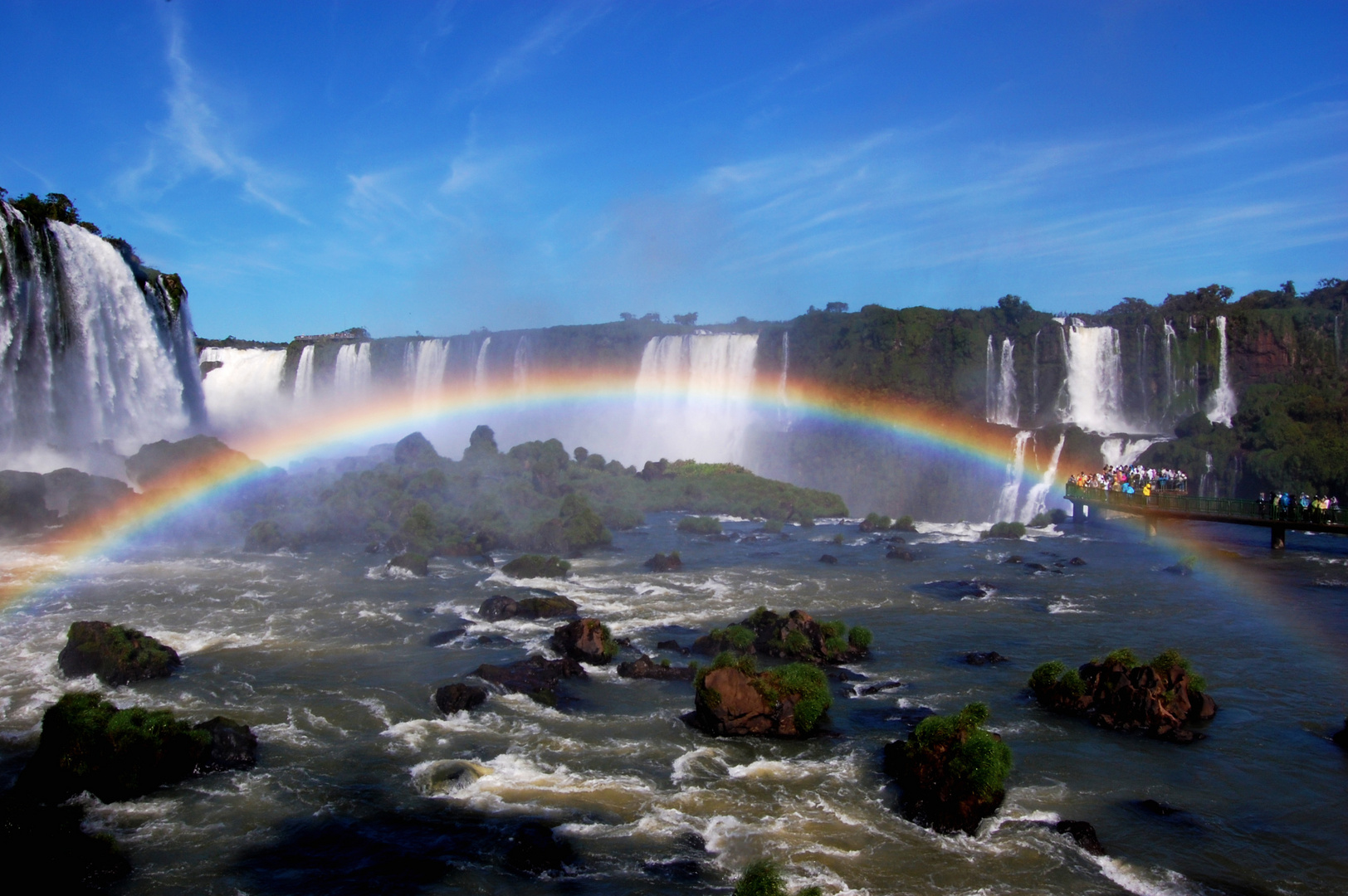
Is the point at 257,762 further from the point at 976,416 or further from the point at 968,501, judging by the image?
the point at 976,416

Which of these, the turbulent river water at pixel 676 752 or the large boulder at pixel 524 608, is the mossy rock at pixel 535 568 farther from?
the large boulder at pixel 524 608

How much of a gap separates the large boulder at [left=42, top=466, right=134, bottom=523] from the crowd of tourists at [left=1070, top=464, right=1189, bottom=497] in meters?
36.4

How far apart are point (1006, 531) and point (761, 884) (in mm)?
29296

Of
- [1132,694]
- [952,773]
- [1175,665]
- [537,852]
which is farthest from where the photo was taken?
[1175,665]

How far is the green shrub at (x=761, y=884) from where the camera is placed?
25.8 ft

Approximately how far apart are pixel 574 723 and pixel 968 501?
36.4 meters

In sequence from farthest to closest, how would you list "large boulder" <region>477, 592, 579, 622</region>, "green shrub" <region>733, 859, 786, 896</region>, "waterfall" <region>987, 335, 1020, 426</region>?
"waterfall" <region>987, 335, 1020, 426</region>
"large boulder" <region>477, 592, 579, 622</region>
"green shrub" <region>733, 859, 786, 896</region>

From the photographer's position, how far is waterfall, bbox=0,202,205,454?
2636 centimetres

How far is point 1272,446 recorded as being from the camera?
3794cm

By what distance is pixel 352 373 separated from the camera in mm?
63438

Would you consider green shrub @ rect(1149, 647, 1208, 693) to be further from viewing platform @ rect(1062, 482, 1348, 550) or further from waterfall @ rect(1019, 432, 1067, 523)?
waterfall @ rect(1019, 432, 1067, 523)

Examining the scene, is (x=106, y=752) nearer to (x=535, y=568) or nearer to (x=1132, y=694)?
(x=1132, y=694)

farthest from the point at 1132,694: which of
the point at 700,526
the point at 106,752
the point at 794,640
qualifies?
the point at 700,526

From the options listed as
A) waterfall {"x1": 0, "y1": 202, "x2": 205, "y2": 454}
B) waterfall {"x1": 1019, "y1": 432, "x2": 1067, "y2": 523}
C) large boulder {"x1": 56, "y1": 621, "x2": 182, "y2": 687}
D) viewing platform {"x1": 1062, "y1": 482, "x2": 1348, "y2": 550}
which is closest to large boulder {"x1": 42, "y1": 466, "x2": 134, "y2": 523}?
waterfall {"x1": 0, "y1": 202, "x2": 205, "y2": 454}
